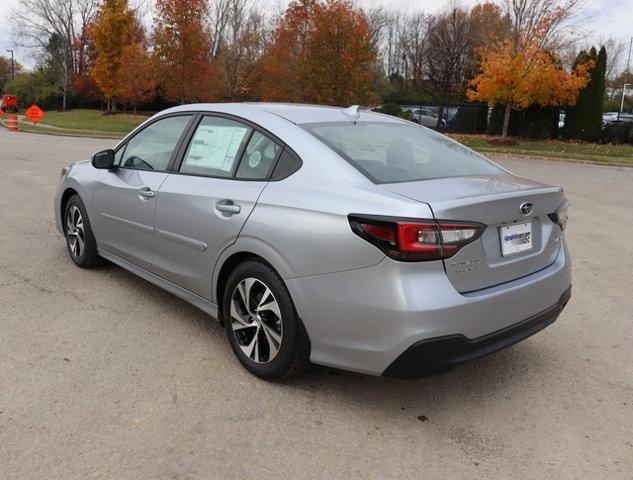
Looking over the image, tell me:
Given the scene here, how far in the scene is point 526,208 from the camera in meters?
3.08

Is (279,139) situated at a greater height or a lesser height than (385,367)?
greater

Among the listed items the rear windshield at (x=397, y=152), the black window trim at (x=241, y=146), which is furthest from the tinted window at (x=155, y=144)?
the rear windshield at (x=397, y=152)

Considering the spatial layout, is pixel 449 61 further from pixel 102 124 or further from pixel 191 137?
pixel 191 137

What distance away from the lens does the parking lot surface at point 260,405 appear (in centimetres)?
264

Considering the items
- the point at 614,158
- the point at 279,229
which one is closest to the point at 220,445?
the point at 279,229

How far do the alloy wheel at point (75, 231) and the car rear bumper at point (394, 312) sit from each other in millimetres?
2963

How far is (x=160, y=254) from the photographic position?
4.10m

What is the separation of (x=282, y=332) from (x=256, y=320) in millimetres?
265

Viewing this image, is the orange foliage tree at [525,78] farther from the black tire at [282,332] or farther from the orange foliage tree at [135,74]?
the orange foliage tree at [135,74]

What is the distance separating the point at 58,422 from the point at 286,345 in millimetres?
1198

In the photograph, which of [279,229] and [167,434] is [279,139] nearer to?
[279,229]

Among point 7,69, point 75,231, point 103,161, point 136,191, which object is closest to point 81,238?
point 75,231

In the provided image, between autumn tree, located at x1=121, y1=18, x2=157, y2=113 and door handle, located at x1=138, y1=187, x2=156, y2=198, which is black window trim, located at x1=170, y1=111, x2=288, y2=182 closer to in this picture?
door handle, located at x1=138, y1=187, x2=156, y2=198

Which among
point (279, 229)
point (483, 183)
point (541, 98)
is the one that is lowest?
point (279, 229)
